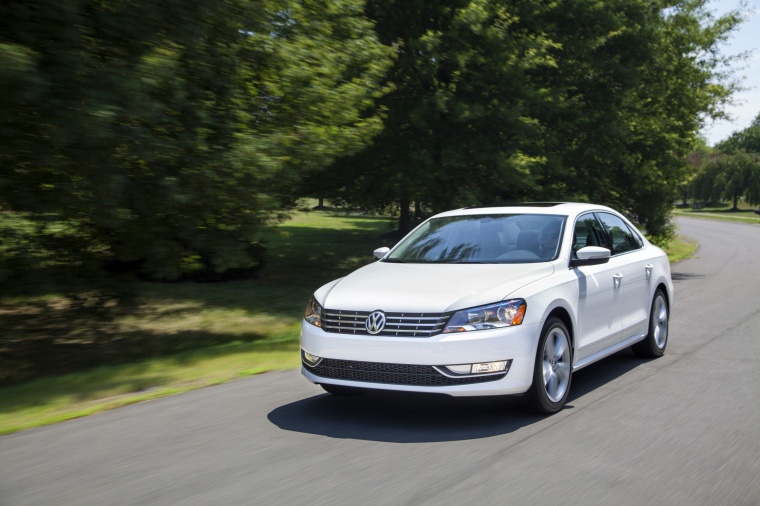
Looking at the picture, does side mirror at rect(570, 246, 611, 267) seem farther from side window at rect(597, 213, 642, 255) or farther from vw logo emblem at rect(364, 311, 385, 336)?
vw logo emblem at rect(364, 311, 385, 336)

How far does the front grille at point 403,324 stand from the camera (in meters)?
5.93

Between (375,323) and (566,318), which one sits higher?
(375,323)

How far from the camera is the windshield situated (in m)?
7.30

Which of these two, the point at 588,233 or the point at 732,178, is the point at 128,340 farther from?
the point at 732,178

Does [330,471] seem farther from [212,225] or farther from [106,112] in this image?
[212,225]

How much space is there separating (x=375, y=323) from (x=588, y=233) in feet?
9.33

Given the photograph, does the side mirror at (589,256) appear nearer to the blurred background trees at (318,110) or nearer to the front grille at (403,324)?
the front grille at (403,324)

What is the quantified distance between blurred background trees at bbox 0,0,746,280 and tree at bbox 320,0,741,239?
0.19 ft

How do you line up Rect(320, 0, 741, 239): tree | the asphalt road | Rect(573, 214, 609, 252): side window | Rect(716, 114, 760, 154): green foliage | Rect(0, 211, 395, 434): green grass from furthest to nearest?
Rect(716, 114, 760, 154): green foliage < Rect(320, 0, 741, 239): tree < Rect(0, 211, 395, 434): green grass < Rect(573, 214, 609, 252): side window < the asphalt road

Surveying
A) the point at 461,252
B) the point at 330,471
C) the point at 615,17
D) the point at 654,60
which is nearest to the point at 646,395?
the point at 461,252

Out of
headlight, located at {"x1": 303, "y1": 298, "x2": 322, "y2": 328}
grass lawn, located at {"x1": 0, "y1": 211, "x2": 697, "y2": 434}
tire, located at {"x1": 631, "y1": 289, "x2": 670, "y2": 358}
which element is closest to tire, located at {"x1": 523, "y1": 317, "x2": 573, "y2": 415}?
headlight, located at {"x1": 303, "y1": 298, "x2": 322, "y2": 328}

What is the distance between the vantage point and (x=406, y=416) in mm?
6504

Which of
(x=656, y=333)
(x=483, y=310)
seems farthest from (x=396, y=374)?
(x=656, y=333)

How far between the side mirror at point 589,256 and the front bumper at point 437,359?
3.84 ft
